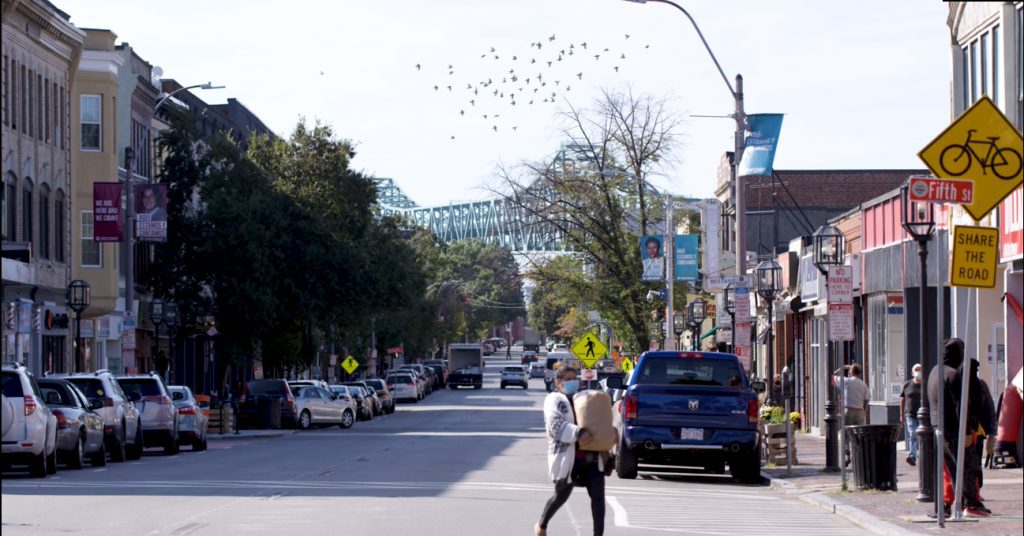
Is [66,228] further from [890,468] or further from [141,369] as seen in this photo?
[890,468]

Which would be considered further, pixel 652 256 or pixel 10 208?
pixel 652 256

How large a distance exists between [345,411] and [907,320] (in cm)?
2540

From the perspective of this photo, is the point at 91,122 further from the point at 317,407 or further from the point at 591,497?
the point at 591,497

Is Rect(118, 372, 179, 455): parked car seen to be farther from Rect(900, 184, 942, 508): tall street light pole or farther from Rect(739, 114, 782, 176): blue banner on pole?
Rect(900, 184, 942, 508): tall street light pole

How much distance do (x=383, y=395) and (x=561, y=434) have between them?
52.6 m

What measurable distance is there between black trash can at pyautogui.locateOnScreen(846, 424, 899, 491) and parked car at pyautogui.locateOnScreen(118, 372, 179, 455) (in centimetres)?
1719

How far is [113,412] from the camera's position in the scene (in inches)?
1149

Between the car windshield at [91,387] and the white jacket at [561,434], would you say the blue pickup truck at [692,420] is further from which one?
the car windshield at [91,387]

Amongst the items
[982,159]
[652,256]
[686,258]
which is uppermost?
[652,256]

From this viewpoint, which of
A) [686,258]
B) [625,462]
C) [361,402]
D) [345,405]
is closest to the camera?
[625,462]

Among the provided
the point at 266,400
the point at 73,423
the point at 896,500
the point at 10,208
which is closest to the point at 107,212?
the point at 10,208

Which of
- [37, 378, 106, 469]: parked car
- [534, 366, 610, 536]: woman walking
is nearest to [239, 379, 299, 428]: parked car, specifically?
[37, 378, 106, 469]: parked car

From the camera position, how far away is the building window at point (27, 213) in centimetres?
4322

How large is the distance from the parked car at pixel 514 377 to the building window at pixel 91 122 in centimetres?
6113
